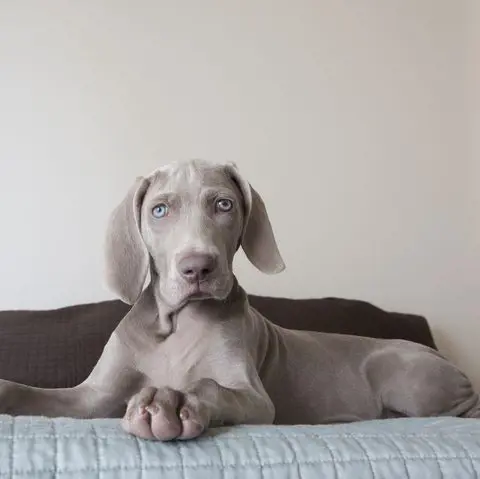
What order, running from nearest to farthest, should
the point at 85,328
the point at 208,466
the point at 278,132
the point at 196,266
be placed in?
1. the point at 208,466
2. the point at 196,266
3. the point at 85,328
4. the point at 278,132

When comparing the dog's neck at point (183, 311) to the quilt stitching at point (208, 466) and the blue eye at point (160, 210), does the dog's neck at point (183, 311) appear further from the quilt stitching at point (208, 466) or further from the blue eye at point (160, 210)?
the quilt stitching at point (208, 466)

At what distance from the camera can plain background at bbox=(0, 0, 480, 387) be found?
254cm

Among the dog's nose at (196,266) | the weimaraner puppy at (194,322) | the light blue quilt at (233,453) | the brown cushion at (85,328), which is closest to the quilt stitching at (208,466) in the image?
the light blue quilt at (233,453)

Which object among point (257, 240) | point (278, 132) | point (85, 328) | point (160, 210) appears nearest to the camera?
point (160, 210)

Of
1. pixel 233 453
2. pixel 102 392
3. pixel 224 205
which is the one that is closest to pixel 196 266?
pixel 224 205

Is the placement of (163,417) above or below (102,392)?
above

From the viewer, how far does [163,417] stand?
0.96m

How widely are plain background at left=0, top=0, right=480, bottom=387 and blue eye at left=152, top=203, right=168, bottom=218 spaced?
107 cm

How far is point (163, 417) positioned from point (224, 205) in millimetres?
618

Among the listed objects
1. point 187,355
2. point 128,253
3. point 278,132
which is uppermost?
point 278,132

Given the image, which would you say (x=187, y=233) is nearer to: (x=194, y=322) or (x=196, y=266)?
(x=196, y=266)

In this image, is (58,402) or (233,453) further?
(58,402)

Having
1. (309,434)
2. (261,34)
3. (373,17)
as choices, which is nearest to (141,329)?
(309,434)

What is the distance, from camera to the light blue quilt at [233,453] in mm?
869
